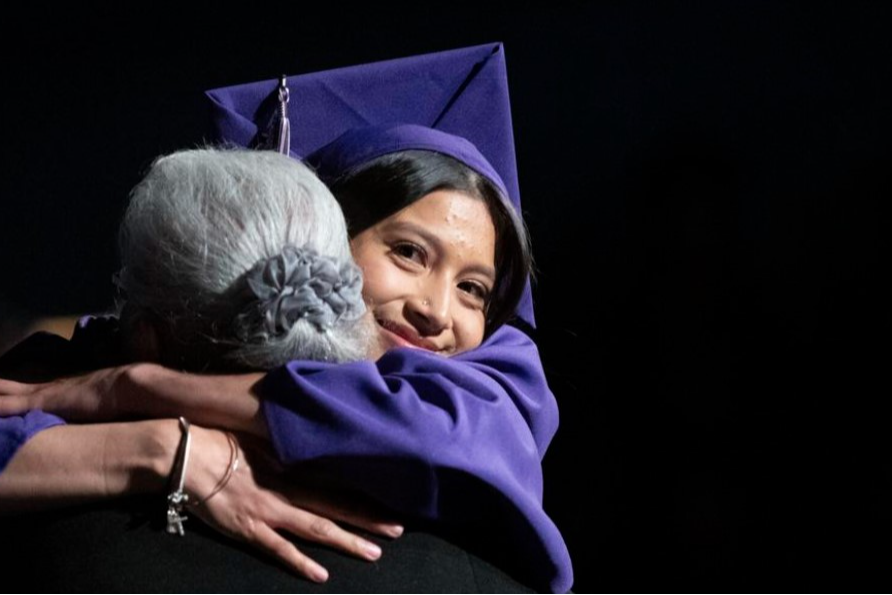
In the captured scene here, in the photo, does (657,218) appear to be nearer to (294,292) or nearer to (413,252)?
(413,252)

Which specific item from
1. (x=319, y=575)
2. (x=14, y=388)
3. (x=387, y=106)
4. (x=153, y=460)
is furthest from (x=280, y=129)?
(x=319, y=575)

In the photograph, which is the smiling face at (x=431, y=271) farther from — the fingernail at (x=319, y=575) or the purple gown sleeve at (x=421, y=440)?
the fingernail at (x=319, y=575)

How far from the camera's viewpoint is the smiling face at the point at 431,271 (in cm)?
177

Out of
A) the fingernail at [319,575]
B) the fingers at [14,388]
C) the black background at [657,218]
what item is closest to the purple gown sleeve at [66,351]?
the fingers at [14,388]

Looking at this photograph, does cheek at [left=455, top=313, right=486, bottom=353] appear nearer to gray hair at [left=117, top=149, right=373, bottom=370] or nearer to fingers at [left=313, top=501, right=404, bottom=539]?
gray hair at [left=117, top=149, right=373, bottom=370]

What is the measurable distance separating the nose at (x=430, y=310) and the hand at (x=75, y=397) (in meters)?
0.41

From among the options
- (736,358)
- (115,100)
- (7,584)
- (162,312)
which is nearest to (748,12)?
(736,358)

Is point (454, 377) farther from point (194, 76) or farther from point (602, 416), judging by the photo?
point (194, 76)

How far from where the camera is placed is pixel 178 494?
144 centimetres

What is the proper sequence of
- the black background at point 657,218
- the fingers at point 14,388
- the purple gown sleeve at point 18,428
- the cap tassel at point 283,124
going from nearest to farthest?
the purple gown sleeve at point 18,428 → the fingers at point 14,388 → the cap tassel at point 283,124 → the black background at point 657,218

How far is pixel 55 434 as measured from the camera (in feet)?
4.99

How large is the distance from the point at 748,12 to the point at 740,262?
2.20 ft

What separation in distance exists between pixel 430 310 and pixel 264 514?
0.44 metres

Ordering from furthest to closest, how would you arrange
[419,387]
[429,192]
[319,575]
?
[429,192] → [419,387] → [319,575]
